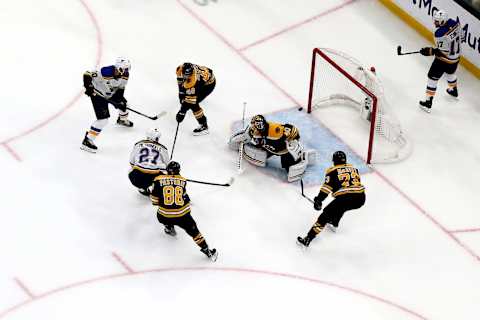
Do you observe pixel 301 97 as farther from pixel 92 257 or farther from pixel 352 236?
pixel 92 257

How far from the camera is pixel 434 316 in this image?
10.8 m

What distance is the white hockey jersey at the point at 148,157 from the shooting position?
36.4ft

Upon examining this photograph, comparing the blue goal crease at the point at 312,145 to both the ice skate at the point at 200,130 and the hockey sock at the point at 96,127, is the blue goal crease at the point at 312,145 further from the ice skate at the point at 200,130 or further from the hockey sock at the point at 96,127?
the hockey sock at the point at 96,127

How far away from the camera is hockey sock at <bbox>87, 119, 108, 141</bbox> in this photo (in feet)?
39.3

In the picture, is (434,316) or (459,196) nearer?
(434,316)

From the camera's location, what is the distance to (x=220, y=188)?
38.9ft

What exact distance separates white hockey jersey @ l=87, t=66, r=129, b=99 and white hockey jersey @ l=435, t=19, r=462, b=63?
3.34 meters

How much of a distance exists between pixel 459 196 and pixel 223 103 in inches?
108

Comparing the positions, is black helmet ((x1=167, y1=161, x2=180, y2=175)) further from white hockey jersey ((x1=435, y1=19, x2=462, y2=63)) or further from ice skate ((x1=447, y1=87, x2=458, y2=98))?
ice skate ((x1=447, y1=87, x2=458, y2=98))

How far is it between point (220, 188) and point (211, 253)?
1.02 m

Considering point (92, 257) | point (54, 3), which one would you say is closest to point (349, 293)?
point (92, 257)

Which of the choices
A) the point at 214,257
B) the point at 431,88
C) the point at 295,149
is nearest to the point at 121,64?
the point at 295,149

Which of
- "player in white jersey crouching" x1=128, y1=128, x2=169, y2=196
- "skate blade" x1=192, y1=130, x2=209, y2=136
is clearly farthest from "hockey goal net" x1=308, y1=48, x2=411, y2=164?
"player in white jersey crouching" x1=128, y1=128, x2=169, y2=196

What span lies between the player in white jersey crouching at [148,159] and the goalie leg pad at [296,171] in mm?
1351
